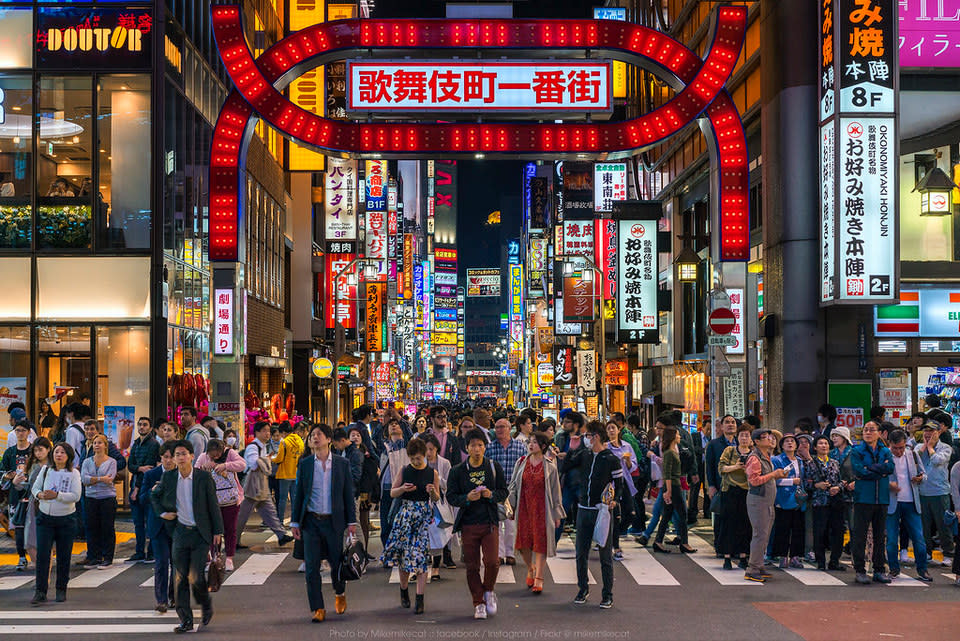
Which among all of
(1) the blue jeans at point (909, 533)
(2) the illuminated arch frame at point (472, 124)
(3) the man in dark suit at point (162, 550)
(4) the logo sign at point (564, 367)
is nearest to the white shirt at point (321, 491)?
(3) the man in dark suit at point (162, 550)

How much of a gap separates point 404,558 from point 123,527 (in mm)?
10158

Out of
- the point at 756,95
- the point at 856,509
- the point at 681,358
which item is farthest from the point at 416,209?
the point at 856,509

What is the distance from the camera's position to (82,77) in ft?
82.0

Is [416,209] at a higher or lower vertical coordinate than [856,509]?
higher

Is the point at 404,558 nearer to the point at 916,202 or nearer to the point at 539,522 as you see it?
the point at 539,522

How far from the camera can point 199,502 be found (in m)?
11.0

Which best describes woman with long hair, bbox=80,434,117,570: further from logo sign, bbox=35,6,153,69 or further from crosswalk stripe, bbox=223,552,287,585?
logo sign, bbox=35,6,153,69

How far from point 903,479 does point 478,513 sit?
611 cm

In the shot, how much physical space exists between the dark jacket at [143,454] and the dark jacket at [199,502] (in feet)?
14.5

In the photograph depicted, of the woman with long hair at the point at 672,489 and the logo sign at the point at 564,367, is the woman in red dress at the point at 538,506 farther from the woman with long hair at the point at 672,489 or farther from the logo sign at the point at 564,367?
the logo sign at the point at 564,367

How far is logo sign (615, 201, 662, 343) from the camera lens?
→ 3709cm

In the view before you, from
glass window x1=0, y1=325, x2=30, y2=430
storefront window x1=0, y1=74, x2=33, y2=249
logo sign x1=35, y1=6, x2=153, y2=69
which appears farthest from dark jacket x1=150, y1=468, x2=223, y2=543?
logo sign x1=35, y1=6, x2=153, y2=69

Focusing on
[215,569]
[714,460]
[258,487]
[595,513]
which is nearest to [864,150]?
[714,460]

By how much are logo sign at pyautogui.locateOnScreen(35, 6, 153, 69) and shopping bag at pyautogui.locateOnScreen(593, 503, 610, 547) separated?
1708cm
